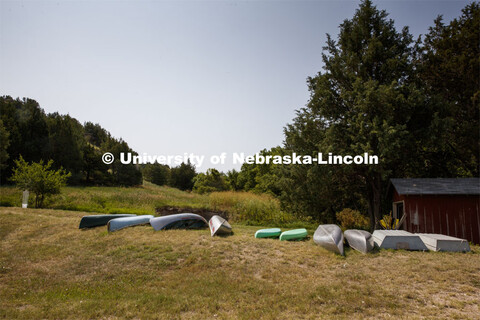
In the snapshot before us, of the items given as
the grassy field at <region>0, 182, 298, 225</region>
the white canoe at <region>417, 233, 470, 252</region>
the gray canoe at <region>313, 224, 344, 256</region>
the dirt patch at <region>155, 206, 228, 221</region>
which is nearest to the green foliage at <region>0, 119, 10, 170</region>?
the grassy field at <region>0, 182, 298, 225</region>

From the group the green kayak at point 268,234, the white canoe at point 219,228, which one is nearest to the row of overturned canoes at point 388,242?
the green kayak at point 268,234

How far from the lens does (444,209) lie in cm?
1122

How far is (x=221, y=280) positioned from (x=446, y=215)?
9.95 meters

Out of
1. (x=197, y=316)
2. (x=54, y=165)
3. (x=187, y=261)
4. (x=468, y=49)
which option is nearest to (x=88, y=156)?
(x=54, y=165)

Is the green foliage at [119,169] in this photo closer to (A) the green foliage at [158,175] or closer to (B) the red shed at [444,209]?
(A) the green foliage at [158,175]

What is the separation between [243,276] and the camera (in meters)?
7.11

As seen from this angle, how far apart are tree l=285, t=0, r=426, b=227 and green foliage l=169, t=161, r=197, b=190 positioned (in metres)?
36.6

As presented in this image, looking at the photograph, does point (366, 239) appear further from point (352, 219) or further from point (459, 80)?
point (459, 80)

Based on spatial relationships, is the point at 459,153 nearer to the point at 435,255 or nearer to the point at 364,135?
the point at 364,135

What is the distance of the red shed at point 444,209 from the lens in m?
11.0

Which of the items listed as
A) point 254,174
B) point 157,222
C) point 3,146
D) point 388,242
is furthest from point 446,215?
point 3,146

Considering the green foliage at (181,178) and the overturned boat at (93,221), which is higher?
the green foliage at (181,178)

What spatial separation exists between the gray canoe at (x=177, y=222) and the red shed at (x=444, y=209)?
346 inches

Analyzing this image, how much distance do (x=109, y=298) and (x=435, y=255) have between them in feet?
29.4
